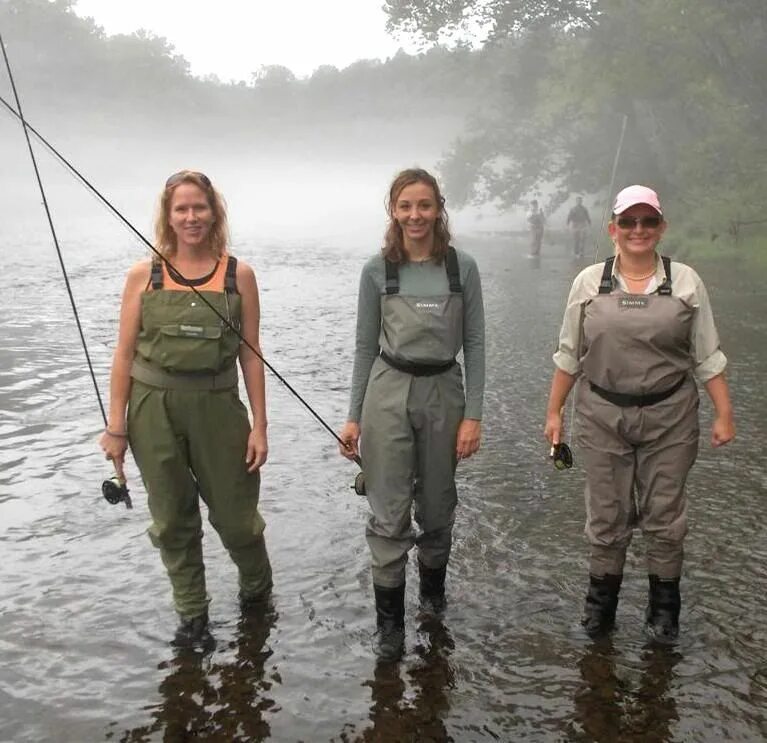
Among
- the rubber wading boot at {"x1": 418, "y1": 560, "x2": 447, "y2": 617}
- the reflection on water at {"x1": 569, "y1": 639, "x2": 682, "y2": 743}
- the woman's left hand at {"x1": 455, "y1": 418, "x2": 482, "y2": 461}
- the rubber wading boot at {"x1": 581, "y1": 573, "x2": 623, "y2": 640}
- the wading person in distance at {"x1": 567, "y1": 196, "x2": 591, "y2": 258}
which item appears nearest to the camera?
the reflection on water at {"x1": 569, "y1": 639, "x2": 682, "y2": 743}

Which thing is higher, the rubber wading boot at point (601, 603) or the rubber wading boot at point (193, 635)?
the rubber wading boot at point (601, 603)

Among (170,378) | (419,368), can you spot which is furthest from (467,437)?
(170,378)

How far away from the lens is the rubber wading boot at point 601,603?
4.51 m

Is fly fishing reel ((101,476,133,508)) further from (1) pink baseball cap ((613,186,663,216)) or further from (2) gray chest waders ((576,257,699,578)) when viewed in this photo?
(1) pink baseball cap ((613,186,663,216))

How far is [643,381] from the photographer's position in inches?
162

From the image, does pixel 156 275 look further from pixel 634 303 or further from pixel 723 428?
pixel 723 428

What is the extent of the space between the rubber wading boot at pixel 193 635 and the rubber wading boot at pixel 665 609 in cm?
235

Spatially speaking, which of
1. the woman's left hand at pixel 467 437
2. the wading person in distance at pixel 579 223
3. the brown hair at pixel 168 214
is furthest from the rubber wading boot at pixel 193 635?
the wading person in distance at pixel 579 223

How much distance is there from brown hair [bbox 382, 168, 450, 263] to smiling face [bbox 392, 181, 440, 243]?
26 millimetres

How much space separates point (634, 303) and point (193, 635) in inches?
112

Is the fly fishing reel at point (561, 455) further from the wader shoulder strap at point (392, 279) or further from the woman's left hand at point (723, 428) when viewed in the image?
the wader shoulder strap at point (392, 279)

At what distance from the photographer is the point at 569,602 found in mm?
4992

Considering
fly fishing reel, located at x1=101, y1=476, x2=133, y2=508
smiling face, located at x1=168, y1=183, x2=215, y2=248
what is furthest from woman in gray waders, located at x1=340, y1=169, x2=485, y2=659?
fly fishing reel, located at x1=101, y1=476, x2=133, y2=508

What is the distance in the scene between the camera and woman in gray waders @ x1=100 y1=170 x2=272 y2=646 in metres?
4.15
